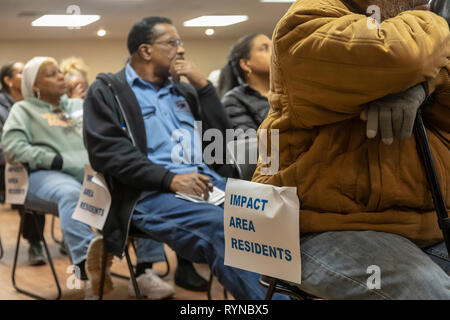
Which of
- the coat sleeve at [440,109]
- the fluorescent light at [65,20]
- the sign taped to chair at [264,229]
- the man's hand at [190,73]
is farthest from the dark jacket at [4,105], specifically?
the coat sleeve at [440,109]

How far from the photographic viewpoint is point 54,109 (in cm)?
325

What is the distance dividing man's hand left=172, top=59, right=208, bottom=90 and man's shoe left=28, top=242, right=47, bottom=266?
1.60 m

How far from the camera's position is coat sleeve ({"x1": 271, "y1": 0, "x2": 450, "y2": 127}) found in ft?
3.12

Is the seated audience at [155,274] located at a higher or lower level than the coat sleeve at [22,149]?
lower

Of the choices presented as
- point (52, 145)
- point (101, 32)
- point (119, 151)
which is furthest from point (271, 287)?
point (52, 145)

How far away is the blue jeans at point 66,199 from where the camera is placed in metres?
2.52

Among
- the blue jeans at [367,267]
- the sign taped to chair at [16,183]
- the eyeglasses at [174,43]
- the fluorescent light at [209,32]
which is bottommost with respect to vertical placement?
the sign taped to chair at [16,183]

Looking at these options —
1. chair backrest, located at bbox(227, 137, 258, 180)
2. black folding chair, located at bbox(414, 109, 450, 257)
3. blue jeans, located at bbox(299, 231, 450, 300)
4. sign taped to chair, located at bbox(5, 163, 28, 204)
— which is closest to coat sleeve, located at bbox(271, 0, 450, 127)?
black folding chair, located at bbox(414, 109, 450, 257)

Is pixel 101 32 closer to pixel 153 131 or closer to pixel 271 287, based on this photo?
pixel 153 131

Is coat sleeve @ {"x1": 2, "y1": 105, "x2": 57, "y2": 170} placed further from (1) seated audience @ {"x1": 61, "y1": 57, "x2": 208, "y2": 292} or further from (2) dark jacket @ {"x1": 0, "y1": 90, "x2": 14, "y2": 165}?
(2) dark jacket @ {"x1": 0, "y1": 90, "x2": 14, "y2": 165}

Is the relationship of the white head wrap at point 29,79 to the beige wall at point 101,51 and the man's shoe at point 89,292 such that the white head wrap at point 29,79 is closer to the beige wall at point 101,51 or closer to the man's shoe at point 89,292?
the beige wall at point 101,51

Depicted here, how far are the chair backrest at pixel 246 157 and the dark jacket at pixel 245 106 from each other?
2.26 feet

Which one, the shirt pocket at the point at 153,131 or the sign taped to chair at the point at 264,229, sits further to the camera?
the shirt pocket at the point at 153,131
